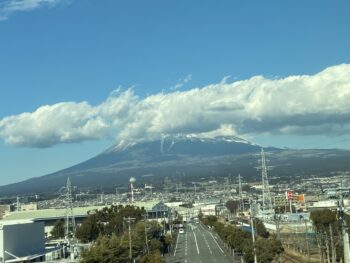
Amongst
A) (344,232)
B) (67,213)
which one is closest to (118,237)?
(67,213)

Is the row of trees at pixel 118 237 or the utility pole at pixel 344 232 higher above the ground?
the utility pole at pixel 344 232

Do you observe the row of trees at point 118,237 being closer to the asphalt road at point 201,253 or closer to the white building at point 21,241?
the asphalt road at point 201,253

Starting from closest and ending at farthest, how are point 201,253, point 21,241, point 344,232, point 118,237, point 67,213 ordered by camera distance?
point 344,232 < point 21,241 < point 118,237 < point 201,253 < point 67,213

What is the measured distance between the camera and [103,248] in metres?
37.6

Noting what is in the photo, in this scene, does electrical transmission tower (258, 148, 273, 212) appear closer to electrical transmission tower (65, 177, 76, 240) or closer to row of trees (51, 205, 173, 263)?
row of trees (51, 205, 173, 263)

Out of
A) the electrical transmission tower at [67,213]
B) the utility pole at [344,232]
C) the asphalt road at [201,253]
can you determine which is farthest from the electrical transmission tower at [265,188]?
the utility pole at [344,232]

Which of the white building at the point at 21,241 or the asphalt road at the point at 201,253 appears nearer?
the white building at the point at 21,241

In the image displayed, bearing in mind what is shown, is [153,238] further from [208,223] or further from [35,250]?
[208,223]

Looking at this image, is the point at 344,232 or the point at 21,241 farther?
the point at 21,241

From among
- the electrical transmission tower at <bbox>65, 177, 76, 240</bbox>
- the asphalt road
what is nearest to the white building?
the electrical transmission tower at <bbox>65, 177, 76, 240</bbox>

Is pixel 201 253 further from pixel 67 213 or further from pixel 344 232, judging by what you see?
pixel 344 232

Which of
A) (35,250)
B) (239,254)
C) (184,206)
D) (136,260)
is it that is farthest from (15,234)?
(184,206)

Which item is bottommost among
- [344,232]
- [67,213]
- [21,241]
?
Result: [21,241]

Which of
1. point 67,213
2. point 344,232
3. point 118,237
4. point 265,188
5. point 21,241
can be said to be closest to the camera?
point 344,232
